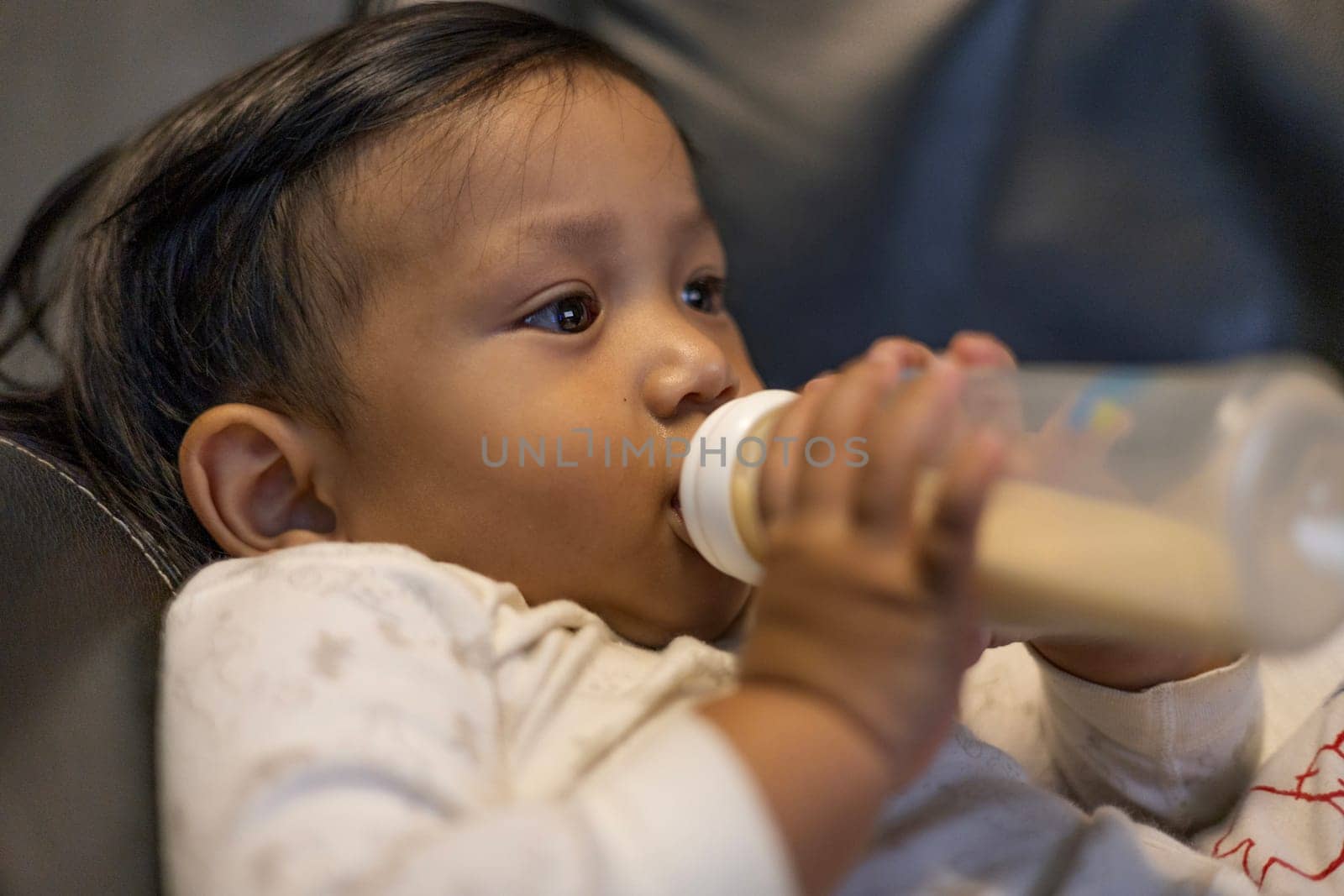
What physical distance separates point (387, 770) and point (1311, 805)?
706 millimetres

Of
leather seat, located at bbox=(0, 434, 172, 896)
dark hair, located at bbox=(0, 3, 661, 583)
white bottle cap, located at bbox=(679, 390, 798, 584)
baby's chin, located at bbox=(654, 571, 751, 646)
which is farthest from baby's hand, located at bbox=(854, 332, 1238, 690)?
leather seat, located at bbox=(0, 434, 172, 896)

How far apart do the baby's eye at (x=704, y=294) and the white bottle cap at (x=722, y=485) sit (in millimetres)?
235

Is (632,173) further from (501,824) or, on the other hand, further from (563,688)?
(501,824)

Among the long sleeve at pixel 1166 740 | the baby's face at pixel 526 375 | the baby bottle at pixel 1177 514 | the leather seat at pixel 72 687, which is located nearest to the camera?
the baby bottle at pixel 1177 514

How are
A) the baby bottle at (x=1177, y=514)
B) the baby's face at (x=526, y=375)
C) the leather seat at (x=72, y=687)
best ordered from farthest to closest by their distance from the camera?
the baby's face at (x=526, y=375), the leather seat at (x=72, y=687), the baby bottle at (x=1177, y=514)

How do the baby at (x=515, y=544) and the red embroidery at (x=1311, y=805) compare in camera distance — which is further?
the red embroidery at (x=1311, y=805)

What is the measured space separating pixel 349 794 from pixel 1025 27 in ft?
3.42

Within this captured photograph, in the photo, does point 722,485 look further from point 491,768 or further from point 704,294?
point 704,294

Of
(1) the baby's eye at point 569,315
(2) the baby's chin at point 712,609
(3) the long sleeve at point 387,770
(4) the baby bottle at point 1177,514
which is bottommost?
(2) the baby's chin at point 712,609

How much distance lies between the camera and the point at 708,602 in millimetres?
831

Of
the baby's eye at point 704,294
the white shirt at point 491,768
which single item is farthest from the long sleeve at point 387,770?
the baby's eye at point 704,294

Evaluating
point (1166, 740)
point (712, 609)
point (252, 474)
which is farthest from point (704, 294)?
point (1166, 740)

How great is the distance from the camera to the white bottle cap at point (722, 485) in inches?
27.5

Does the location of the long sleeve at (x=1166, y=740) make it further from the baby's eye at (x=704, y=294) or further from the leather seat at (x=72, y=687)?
the leather seat at (x=72, y=687)
